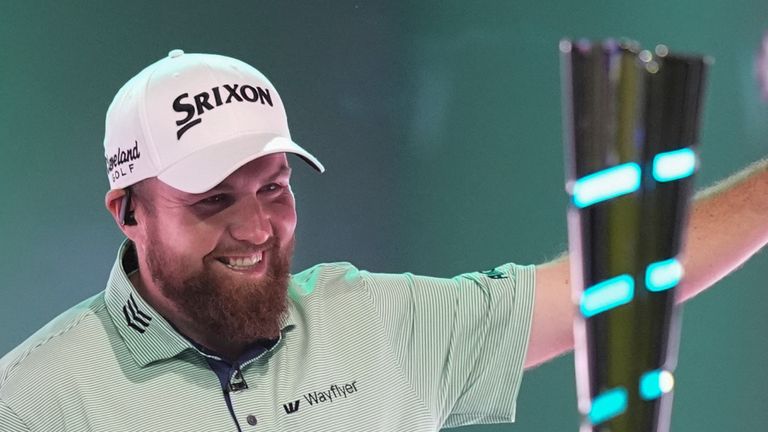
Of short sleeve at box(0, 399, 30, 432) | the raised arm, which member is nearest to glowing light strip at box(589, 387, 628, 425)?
the raised arm

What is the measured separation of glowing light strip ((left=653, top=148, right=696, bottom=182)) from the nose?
72 centimetres

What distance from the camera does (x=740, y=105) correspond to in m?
1.80

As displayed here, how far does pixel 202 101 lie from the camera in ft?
4.06

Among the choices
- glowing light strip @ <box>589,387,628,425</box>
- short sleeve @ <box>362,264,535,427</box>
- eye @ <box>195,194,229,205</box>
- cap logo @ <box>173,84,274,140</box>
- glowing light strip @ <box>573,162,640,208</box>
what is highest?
glowing light strip @ <box>573,162,640,208</box>

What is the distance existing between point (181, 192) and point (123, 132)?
0.12 metres

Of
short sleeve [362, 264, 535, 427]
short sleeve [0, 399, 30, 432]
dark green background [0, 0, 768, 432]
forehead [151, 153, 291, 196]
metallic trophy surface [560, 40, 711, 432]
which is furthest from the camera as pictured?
dark green background [0, 0, 768, 432]

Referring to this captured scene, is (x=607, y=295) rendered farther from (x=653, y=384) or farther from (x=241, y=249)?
(x=241, y=249)

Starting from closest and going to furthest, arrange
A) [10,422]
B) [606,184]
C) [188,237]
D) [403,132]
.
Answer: [606,184] → [10,422] → [188,237] → [403,132]

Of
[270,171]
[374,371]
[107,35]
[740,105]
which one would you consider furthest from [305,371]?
[740,105]

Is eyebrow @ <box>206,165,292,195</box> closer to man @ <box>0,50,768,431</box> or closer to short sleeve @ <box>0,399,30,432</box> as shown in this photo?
man @ <box>0,50,768,431</box>

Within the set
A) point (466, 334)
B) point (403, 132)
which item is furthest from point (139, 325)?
point (403, 132)

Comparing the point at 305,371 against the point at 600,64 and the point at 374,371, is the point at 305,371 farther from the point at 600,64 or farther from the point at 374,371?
the point at 600,64

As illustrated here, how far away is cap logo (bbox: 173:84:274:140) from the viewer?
4.03 ft

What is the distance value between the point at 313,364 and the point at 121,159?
0.36 m
